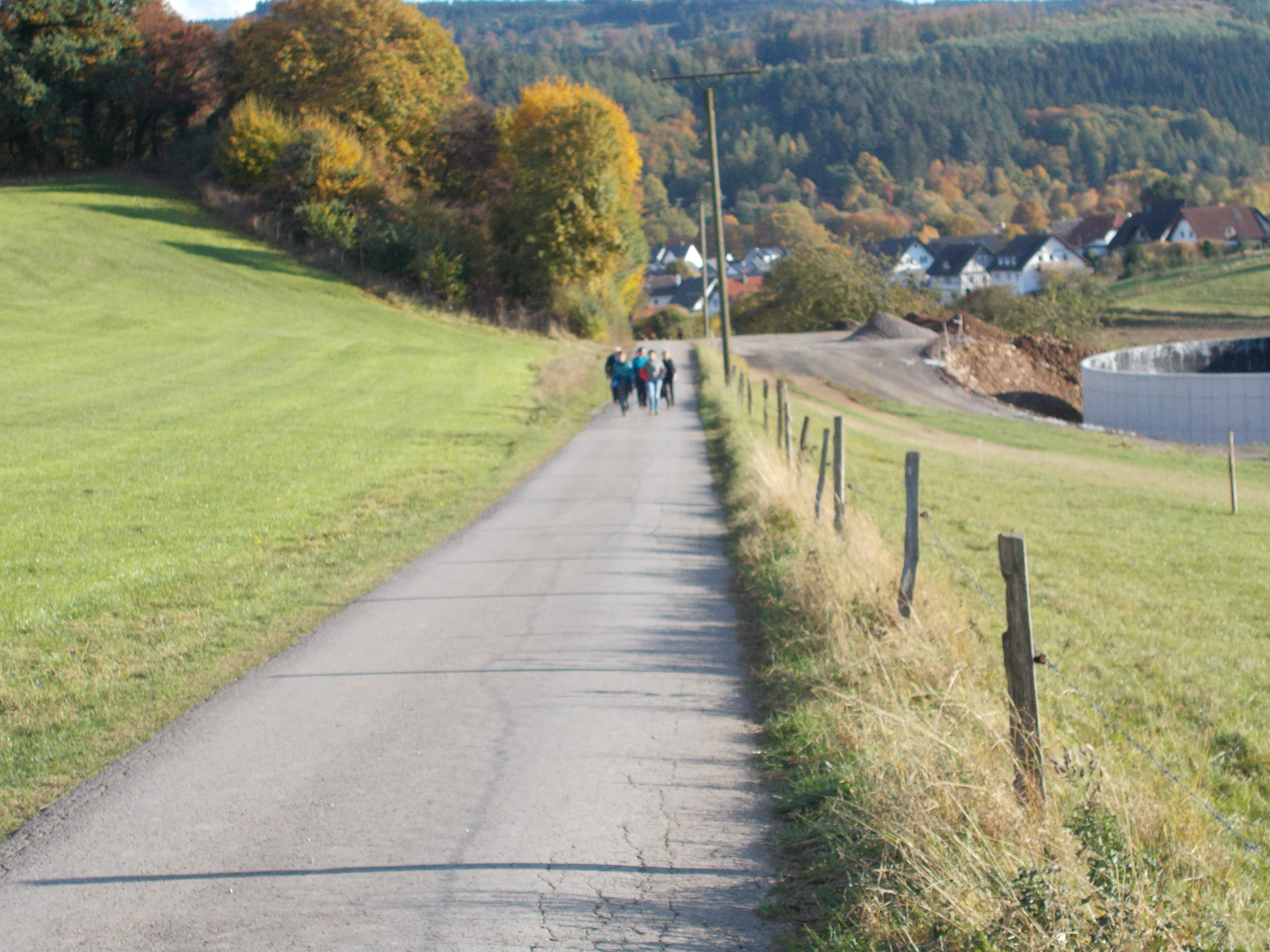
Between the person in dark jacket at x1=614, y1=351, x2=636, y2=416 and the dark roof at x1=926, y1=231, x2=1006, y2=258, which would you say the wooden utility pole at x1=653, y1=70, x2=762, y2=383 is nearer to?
the person in dark jacket at x1=614, y1=351, x2=636, y2=416

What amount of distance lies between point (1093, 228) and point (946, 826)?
14611 centimetres

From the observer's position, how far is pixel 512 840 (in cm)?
498

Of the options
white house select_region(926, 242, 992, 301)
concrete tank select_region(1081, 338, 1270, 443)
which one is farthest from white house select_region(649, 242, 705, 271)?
concrete tank select_region(1081, 338, 1270, 443)

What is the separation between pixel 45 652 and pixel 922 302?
61.3 m

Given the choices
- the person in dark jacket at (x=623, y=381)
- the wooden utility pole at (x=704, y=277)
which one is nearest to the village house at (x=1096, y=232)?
the wooden utility pole at (x=704, y=277)

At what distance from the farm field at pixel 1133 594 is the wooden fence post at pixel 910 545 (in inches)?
11.6

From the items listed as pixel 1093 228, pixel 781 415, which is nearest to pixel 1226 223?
pixel 1093 228

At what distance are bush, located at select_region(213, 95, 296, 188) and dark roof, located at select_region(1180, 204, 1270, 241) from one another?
9256 cm

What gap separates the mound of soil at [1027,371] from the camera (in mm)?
44125

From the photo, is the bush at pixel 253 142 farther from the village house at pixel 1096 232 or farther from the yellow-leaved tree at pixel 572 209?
the village house at pixel 1096 232

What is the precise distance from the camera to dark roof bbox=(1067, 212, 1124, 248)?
13512 centimetres

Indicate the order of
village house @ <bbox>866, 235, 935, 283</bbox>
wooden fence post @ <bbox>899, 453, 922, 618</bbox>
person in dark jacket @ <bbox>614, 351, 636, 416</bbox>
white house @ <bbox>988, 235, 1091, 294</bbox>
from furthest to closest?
village house @ <bbox>866, 235, 935, 283</bbox>
white house @ <bbox>988, 235, 1091, 294</bbox>
person in dark jacket @ <bbox>614, 351, 636, 416</bbox>
wooden fence post @ <bbox>899, 453, 922, 618</bbox>

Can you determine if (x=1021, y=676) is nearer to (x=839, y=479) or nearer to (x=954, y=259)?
(x=839, y=479)

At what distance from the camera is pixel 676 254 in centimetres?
17500
